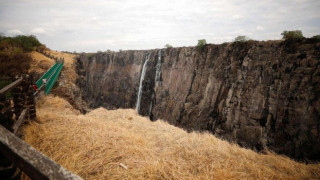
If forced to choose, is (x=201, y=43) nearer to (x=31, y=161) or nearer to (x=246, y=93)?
(x=246, y=93)

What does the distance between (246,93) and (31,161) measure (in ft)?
52.2

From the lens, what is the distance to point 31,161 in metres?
0.94

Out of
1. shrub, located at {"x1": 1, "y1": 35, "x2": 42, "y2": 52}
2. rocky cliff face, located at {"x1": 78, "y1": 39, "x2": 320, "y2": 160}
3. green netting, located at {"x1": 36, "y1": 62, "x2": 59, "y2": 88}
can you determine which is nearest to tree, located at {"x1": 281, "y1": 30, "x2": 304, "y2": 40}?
rocky cliff face, located at {"x1": 78, "y1": 39, "x2": 320, "y2": 160}

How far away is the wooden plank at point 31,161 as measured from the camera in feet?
2.89

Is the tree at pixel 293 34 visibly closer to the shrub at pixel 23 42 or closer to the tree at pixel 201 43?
the tree at pixel 201 43

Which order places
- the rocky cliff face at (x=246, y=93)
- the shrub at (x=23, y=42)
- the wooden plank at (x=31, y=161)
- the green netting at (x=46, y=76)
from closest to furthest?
the wooden plank at (x=31, y=161)
the green netting at (x=46, y=76)
the rocky cliff face at (x=246, y=93)
the shrub at (x=23, y=42)

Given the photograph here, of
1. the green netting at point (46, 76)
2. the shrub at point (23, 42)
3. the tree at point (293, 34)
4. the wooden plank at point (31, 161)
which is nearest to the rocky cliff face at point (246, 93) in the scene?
the tree at point (293, 34)

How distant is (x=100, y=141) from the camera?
397cm

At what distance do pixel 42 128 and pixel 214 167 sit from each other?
4.07 m

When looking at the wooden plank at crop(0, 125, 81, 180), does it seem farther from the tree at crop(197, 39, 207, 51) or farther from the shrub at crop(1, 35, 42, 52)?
the shrub at crop(1, 35, 42, 52)

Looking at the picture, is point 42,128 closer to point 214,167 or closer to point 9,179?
point 9,179

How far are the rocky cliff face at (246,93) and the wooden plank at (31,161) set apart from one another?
1426 centimetres

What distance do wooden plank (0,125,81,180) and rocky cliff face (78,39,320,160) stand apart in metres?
14.3

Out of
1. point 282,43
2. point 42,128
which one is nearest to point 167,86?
point 282,43
